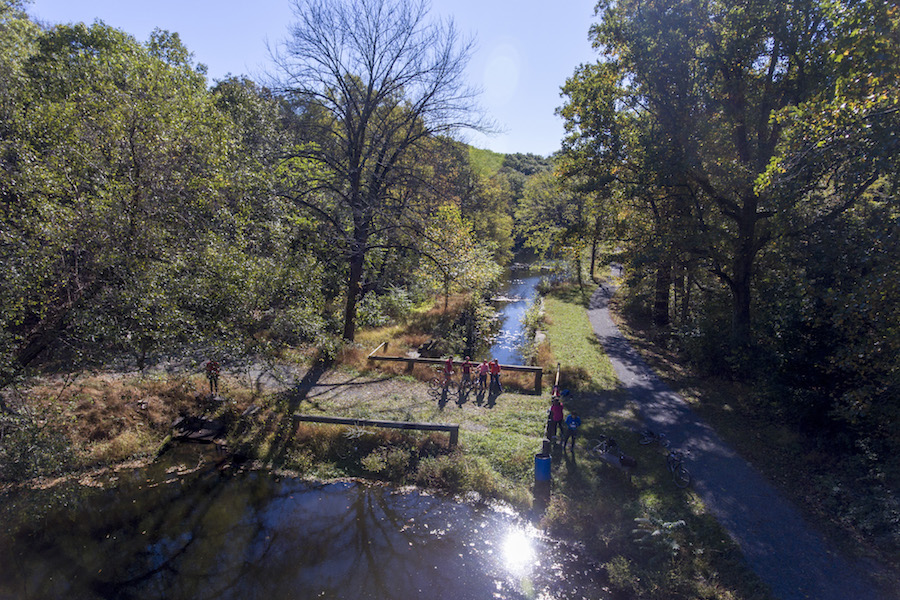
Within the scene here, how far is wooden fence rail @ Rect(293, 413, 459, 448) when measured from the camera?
428 inches

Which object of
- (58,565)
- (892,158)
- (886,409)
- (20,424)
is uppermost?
(892,158)

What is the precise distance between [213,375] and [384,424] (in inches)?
217

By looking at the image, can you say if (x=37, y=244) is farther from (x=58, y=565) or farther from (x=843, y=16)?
(x=843, y=16)

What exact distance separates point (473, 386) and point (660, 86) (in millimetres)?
12354

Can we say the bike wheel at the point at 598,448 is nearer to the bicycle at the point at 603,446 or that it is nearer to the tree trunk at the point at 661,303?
the bicycle at the point at 603,446

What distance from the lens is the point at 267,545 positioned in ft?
26.9

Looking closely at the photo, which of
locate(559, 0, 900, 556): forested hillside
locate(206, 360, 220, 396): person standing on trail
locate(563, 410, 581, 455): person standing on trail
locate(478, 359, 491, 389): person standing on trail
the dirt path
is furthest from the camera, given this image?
locate(478, 359, 491, 389): person standing on trail

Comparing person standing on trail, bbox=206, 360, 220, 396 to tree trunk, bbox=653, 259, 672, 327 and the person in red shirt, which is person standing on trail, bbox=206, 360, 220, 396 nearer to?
the person in red shirt

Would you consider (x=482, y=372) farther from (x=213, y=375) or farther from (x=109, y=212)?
(x=109, y=212)

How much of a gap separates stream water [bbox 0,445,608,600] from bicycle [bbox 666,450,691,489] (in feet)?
9.26

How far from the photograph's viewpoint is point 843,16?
A: 30.6 feet

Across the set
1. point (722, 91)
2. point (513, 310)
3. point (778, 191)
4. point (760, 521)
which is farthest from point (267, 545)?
point (513, 310)

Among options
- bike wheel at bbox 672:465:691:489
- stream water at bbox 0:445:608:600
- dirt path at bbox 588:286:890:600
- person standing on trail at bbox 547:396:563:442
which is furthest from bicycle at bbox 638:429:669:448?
stream water at bbox 0:445:608:600

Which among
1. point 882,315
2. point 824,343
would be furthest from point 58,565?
point 824,343
